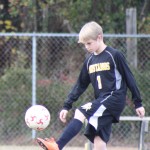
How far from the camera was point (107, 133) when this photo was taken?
23.5 ft

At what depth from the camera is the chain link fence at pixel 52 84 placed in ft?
35.8

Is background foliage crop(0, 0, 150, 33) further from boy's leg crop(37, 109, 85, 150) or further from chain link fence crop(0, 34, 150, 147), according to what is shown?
boy's leg crop(37, 109, 85, 150)

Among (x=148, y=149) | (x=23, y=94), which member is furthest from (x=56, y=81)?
(x=148, y=149)

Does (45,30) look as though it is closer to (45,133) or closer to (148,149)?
(45,133)

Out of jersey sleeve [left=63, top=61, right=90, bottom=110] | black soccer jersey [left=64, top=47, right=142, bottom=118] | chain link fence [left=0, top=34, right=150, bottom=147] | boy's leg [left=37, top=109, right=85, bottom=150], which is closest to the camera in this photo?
boy's leg [left=37, top=109, right=85, bottom=150]

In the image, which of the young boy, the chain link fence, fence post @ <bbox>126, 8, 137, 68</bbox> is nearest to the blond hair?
the young boy

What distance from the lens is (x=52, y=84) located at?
36.3 ft

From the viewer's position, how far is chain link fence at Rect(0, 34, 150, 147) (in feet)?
35.8

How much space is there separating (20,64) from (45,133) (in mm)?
1397

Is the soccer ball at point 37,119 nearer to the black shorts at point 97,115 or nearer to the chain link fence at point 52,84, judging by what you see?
the black shorts at point 97,115

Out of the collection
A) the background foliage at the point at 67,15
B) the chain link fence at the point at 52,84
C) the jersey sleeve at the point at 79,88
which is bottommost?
the chain link fence at the point at 52,84

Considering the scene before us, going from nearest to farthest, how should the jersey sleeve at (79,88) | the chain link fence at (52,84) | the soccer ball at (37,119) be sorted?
1. the soccer ball at (37,119)
2. the jersey sleeve at (79,88)
3. the chain link fence at (52,84)

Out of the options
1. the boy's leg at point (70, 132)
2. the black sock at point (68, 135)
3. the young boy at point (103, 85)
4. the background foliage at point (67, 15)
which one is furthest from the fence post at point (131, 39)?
the black sock at point (68, 135)

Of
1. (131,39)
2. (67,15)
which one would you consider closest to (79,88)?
(131,39)
